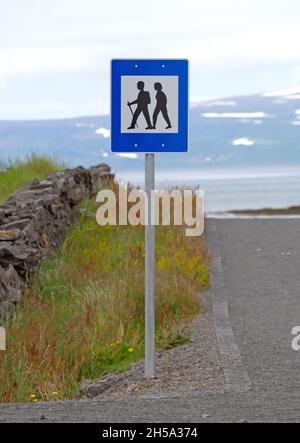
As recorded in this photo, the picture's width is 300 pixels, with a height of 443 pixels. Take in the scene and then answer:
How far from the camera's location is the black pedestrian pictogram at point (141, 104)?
1019cm

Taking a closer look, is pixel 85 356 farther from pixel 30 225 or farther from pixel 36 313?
pixel 30 225

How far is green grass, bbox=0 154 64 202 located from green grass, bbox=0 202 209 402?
4.75 metres

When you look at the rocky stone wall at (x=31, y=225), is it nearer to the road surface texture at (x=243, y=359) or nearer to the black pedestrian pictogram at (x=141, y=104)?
the road surface texture at (x=243, y=359)

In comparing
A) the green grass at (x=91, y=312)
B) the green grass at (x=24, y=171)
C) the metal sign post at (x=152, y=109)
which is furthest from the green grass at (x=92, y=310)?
the green grass at (x=24, y=171)

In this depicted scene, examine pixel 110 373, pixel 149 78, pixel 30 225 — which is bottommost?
pixel 110 373

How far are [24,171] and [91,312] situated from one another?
12944 mm

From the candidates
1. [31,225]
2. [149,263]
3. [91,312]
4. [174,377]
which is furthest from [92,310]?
[31,225]

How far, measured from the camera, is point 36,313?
13812 millimetres

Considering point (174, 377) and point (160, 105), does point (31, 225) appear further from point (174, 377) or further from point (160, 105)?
point (160, 105)

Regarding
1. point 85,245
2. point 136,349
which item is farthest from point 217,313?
point 85,245

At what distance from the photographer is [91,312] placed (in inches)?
512

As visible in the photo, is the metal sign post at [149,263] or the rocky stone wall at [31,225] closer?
the metal sign post at [149,263]

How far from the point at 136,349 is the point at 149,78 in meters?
3.10

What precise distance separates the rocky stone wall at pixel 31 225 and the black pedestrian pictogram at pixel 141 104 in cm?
372
